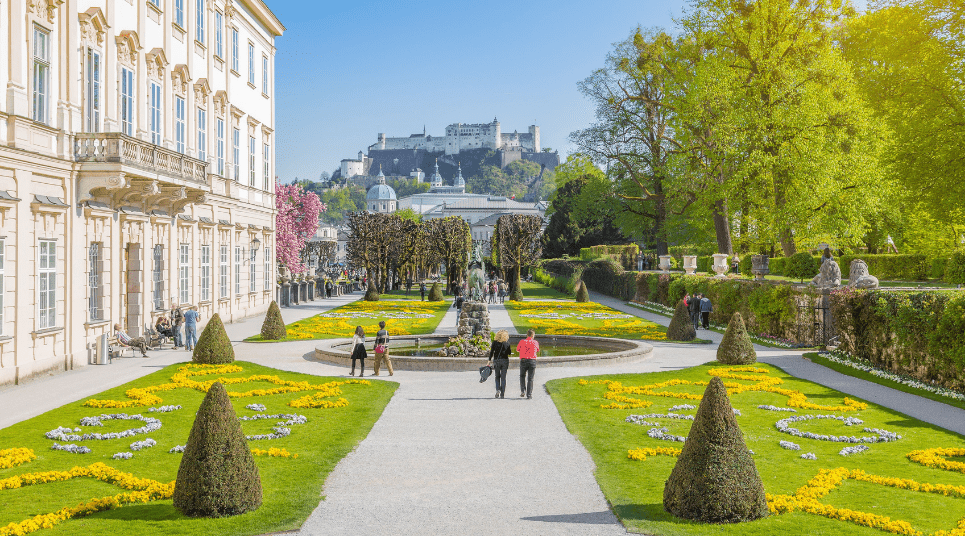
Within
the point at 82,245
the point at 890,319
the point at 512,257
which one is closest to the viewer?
the point at 890,319

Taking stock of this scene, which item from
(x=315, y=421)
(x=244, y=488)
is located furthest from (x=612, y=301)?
(x=244, y=488)

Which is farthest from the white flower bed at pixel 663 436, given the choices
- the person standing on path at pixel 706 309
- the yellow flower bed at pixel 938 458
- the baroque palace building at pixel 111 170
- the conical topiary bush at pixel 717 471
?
the person standing on path at pixel 706 309

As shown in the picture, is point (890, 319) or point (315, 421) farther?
point (890, 319)

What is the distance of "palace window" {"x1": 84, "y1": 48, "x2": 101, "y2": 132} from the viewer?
1967 centimetres

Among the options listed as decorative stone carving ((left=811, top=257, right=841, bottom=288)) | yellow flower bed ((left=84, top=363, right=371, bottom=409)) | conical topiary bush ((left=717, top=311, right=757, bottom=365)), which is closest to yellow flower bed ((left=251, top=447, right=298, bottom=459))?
yellow flower bed ((left=84, top=363, right=371, bottom=409))

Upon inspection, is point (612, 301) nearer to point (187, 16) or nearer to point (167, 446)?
point (187, 16)

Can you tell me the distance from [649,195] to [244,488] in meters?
42.4

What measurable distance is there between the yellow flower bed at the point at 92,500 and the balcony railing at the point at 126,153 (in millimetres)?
11740

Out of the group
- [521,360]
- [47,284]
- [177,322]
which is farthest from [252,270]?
[521,360]

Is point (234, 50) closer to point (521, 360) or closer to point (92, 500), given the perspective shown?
point (521, 360)

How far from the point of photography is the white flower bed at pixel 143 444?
10617mm

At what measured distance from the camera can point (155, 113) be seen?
24.7 meters

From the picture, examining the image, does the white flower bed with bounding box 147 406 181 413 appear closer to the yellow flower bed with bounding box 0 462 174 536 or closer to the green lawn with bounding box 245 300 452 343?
the yellow flower bed with bounding box 0 462 174 536

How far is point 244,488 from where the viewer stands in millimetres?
7566
